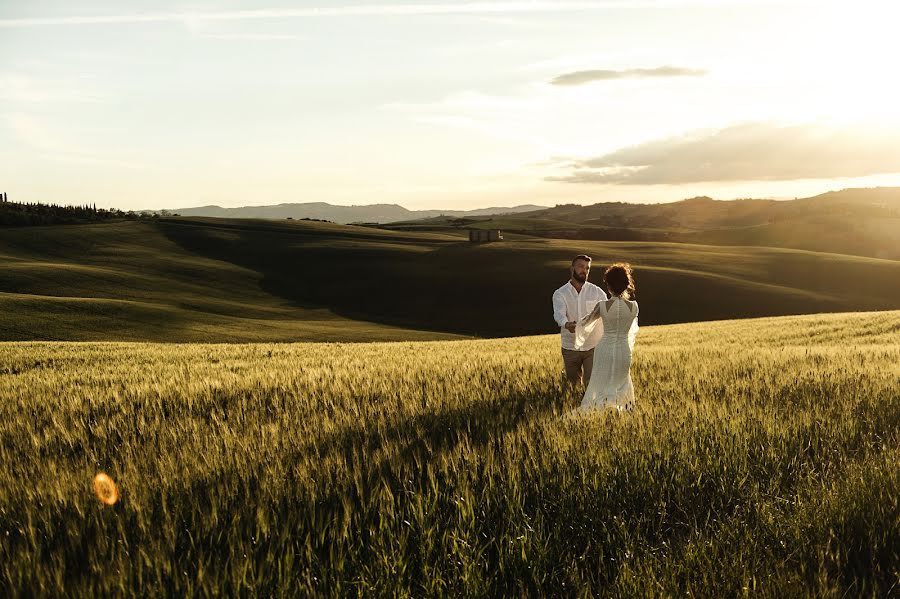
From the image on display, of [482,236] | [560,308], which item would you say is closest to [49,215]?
[482,236]

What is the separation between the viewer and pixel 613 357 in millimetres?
7785

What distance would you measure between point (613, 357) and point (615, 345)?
0.22 metres

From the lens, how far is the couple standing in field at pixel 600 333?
7.47 metres

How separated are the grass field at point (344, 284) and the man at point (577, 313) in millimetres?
41065

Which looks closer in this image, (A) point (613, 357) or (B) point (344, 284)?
(A) point (613, 357)

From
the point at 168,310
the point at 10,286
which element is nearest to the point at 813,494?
the point at 168,310

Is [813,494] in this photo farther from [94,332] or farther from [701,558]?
[94,332]

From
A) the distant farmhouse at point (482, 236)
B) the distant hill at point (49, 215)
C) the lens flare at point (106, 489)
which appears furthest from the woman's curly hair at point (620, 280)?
the distant hill at point (49, 215)

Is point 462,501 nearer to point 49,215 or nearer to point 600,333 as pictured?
point 600,333

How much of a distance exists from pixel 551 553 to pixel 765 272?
8691cm

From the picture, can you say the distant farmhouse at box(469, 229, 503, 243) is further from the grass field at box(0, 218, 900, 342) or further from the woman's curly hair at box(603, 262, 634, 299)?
the woman's curly hair at box(603, 262, 634, 299)

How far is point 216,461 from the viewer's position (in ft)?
14.1

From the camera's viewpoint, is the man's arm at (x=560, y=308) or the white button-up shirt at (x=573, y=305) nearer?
the white button-up shirt at (x=573, y=305)

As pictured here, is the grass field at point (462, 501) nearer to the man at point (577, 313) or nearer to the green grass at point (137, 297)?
the man at point (577, 313)
